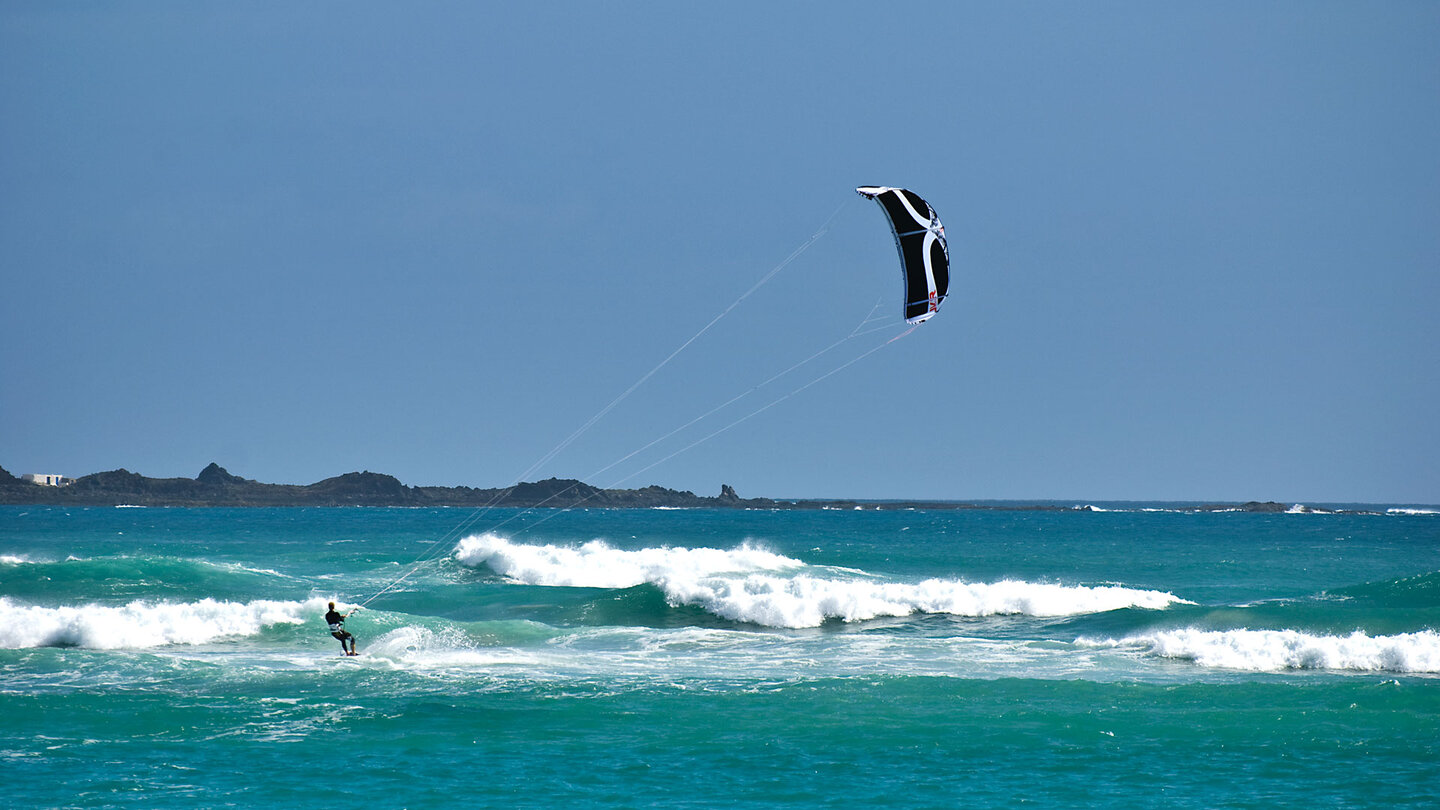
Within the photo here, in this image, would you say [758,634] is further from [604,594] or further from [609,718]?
[609,718]

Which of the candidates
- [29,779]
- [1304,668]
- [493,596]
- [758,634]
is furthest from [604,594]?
[29,779]

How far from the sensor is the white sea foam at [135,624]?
1831 centimetres

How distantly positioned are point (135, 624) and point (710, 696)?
34.0ft

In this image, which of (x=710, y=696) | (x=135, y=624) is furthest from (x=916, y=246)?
(x=135, y=624)

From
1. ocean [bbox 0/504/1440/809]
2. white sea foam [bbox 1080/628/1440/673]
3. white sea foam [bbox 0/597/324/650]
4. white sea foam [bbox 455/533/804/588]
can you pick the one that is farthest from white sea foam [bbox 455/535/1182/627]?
A: white sea foam [bbox 455/533/804/588]

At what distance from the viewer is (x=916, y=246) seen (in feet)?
50.0

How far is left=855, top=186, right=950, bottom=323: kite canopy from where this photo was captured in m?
15.2

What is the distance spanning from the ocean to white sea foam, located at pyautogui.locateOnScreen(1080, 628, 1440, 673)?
5 centimetres

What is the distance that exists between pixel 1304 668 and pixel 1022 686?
4.42 m

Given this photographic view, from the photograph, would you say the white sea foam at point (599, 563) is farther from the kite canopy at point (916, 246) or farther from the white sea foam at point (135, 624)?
the kite canopy at point (916, 246)

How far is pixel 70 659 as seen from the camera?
16469mm

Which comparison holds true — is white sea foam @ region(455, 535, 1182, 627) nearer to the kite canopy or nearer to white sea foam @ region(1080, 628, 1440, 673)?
white sea foam @ region(1080, 628, 1440, 673)

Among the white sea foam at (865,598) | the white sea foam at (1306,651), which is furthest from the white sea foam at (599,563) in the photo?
the white sea foam at (1306,651)

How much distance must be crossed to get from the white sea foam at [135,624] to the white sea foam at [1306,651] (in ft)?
45.5
